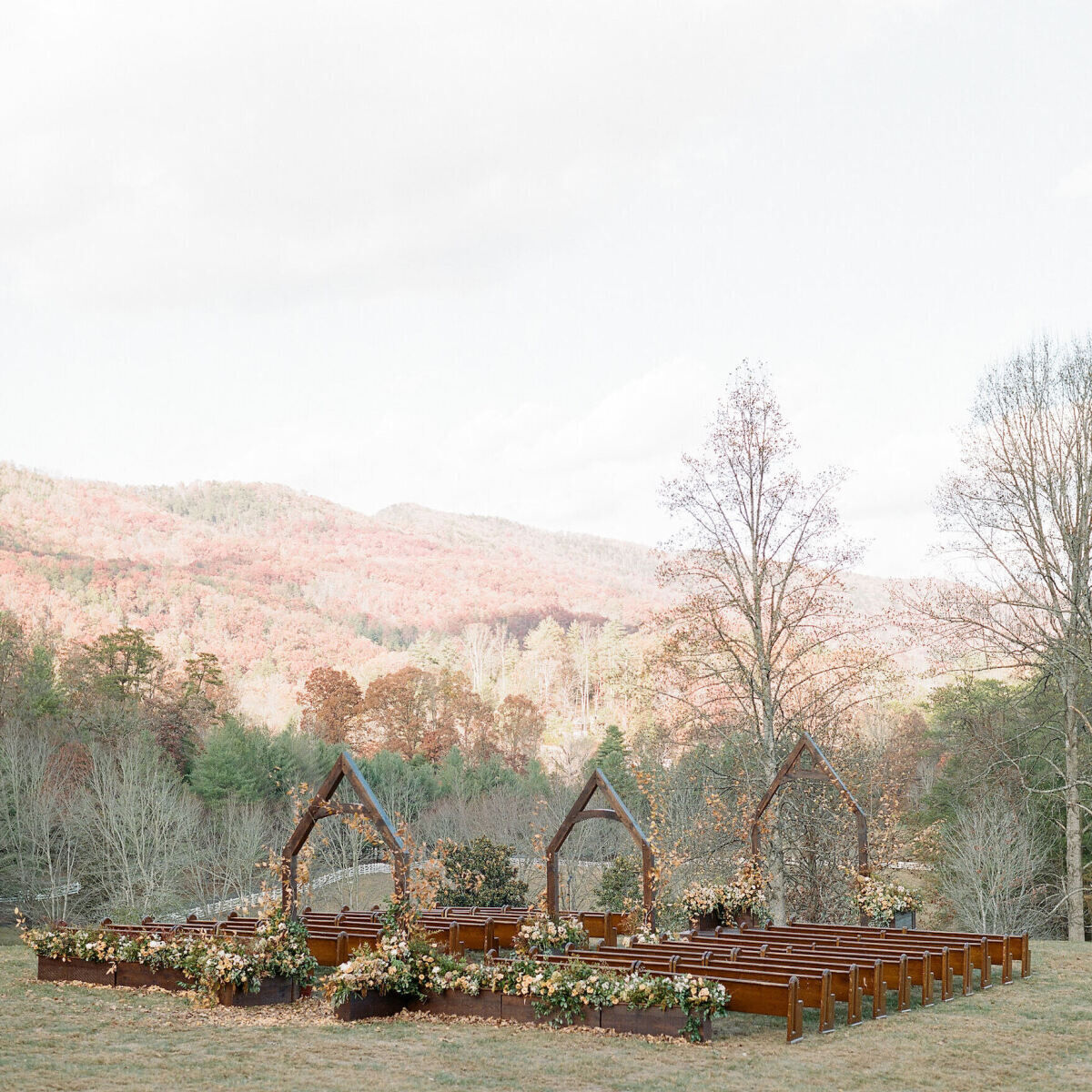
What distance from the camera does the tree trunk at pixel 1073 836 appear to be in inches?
846

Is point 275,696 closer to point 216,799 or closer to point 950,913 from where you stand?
point 216,799

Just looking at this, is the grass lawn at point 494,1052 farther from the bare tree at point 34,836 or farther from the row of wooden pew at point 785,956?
the bare tree at point 34,836

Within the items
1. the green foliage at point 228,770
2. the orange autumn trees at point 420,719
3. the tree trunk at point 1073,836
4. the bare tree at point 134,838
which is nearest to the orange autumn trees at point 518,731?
the orange autumn trees at point 420,719

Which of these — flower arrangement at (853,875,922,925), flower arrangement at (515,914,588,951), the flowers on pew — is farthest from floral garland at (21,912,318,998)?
flower arrangement at (853,875,922,925)

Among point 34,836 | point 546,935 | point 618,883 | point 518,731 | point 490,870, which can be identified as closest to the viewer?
point 546,935

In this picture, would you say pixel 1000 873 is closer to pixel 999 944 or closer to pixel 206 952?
pixel 999 944

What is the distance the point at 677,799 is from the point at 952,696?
9.25m

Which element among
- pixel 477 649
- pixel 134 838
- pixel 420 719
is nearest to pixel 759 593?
pixel 134 838

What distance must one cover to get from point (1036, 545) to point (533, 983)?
17029 millimetres

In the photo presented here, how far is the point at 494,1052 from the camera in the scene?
896cm

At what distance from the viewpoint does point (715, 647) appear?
786 inches

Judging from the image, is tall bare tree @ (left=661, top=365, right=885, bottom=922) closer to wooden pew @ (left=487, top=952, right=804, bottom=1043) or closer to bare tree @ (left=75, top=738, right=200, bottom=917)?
wooden pew @ (left=487, top=952, right=804, bottom=1043)

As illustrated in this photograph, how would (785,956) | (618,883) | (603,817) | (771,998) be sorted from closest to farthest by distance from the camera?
(771,998) < (785,956) < (603,817) < (618,883)

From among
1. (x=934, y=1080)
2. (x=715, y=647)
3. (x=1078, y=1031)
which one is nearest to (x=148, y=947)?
(x=934, y=1080)
